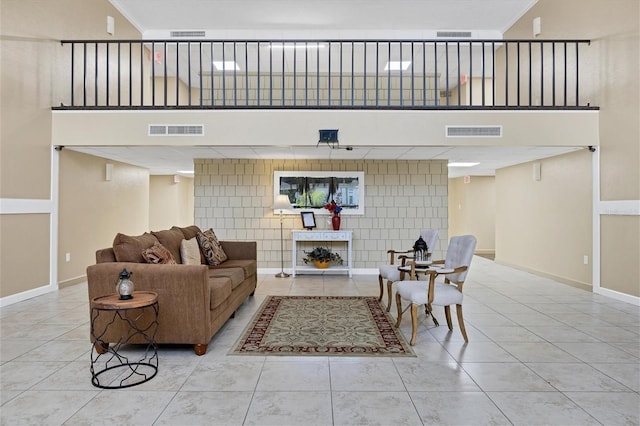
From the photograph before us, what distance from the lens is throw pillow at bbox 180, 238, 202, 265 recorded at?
14.4 ft

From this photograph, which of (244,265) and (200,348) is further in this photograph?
(244,265)

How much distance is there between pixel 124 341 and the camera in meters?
3.22

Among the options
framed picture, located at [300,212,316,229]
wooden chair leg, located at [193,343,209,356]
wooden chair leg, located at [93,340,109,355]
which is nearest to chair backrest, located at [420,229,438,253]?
framed picture, located at [300,212,316,229]

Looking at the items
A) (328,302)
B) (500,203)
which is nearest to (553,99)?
(500,203)

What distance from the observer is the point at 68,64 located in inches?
235

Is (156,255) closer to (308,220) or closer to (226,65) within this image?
(308,220)

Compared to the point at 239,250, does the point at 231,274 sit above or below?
below

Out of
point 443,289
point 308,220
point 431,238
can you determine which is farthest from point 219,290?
point 308,220

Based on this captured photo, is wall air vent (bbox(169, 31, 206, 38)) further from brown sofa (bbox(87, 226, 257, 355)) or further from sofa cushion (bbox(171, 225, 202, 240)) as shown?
brown sofa (bbox(87, 226, 257, 355))

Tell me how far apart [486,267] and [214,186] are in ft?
19.3

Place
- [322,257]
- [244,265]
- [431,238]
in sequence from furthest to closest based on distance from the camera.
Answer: [322,257] < [431,238] < [244,265]

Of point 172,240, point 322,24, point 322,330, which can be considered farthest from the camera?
point 322,24

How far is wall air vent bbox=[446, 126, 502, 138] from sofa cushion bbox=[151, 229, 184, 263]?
396 centimetres

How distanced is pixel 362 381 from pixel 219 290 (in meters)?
1.50
